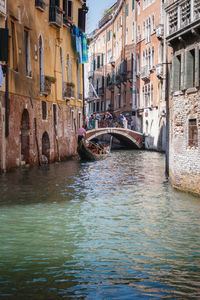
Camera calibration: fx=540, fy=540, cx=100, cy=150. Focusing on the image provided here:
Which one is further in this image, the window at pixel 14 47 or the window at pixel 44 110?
the window at pixel 44 110

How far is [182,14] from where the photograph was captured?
14.1 meters

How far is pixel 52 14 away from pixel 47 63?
7.51 feet

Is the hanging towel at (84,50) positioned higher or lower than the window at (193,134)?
higher

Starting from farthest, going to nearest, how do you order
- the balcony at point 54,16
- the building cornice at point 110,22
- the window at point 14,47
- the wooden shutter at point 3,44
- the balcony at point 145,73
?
1. the building cornice at point 110,22
2. the balcony at point 145,73
3. the balcony at point 54,16
4. the window at point 14,47
5. the wooden shutter at point 3,44

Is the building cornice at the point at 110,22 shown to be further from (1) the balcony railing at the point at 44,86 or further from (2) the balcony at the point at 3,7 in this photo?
(2) the balcony at the point at 3,7

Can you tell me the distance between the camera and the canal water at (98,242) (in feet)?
20.4

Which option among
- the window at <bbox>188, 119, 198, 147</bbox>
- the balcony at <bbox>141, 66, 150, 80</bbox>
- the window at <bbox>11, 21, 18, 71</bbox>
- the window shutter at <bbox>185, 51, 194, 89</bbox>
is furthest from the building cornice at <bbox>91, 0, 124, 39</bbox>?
the window at <bbox>188, 119, 198, 147</bbox>

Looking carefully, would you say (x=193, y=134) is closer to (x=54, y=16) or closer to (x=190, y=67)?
(x=190, y=67)

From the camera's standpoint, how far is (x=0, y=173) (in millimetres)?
17672

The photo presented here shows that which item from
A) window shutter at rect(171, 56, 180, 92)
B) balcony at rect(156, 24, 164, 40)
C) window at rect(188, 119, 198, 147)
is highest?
balcony at rect(156, 24, 164, 40)

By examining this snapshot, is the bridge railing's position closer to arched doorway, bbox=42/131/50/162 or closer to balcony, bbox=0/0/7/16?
arched doorway, bbox=42/131/50/162

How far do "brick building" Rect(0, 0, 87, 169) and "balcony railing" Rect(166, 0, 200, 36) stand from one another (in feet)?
20.3

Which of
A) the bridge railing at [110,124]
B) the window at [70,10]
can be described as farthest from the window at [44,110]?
the bridge railing at [110,124]

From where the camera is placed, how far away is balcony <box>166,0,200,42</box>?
13148 mm
